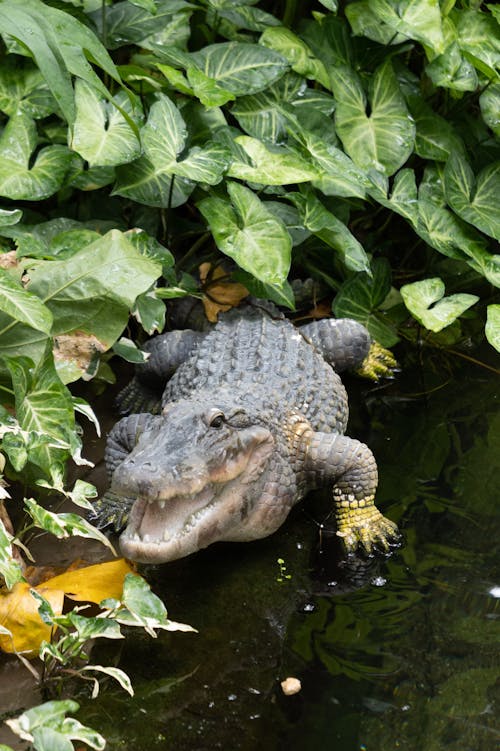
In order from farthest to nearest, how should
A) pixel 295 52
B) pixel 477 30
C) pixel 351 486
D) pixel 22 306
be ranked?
pixel 477 30, pixel 295 52, pixel 351 486, pixel 22 306

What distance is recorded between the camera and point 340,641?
3246mm

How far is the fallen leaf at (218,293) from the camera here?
470 centimetres

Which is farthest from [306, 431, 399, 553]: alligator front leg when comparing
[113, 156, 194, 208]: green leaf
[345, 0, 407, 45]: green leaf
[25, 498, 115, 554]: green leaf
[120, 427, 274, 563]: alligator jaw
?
[345, 0, 407, 45]: green leaf

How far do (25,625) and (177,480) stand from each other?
67 cm

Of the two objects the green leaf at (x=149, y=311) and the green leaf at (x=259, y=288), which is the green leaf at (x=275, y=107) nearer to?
the green leaf at (x=259, y=288)

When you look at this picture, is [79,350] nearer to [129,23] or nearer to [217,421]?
[217,421]

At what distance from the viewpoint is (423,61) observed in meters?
5.75

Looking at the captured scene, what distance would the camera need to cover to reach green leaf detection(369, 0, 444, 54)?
188 inches

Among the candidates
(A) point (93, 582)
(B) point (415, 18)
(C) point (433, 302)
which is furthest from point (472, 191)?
(A) point (93, 582)

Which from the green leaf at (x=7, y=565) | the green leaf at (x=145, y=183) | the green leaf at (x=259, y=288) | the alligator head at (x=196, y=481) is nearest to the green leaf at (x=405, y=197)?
the green leaf at (x=259, y=288)

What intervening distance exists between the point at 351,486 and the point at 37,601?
1.37 metres

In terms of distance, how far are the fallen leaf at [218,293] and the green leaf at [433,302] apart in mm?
815

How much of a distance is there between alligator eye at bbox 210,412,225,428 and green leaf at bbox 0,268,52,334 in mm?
670

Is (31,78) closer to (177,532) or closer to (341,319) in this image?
(341,319)
